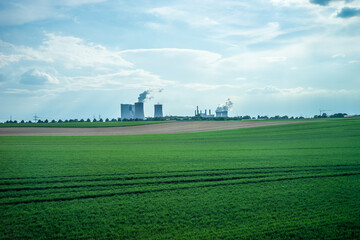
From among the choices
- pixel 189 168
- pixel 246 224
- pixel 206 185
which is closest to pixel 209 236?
pixel 246 224

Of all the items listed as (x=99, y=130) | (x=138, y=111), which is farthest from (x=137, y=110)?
(x=99, y=130)

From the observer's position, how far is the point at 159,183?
815 cm

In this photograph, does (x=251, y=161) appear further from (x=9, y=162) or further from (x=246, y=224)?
(x=9, y=162)

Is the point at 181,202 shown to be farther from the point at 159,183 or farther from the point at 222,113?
the point at 222,113

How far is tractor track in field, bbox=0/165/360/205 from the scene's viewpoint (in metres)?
6.97

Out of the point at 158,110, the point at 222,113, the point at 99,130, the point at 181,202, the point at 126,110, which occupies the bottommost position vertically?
the point at 181,202

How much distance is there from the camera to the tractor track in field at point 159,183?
6.97 m

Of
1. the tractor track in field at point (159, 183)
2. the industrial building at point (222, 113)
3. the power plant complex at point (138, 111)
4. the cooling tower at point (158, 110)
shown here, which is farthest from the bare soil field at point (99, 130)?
the industrial building at point (222, 113)

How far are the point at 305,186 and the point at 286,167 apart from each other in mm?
2847

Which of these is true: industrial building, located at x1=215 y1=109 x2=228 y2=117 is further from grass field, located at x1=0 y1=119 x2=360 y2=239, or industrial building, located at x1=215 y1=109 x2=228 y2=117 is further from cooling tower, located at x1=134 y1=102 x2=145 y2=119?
grass field, located at x1=0 y1=119 x2=360 y2=239

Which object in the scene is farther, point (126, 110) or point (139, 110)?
point (126, 110)

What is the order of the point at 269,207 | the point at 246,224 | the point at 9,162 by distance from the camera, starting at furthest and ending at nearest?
the point at 9,162 < the point at 269,207 < the point at 246,224

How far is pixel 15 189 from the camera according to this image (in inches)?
298

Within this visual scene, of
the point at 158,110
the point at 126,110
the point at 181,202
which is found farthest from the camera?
the point at 126,110
